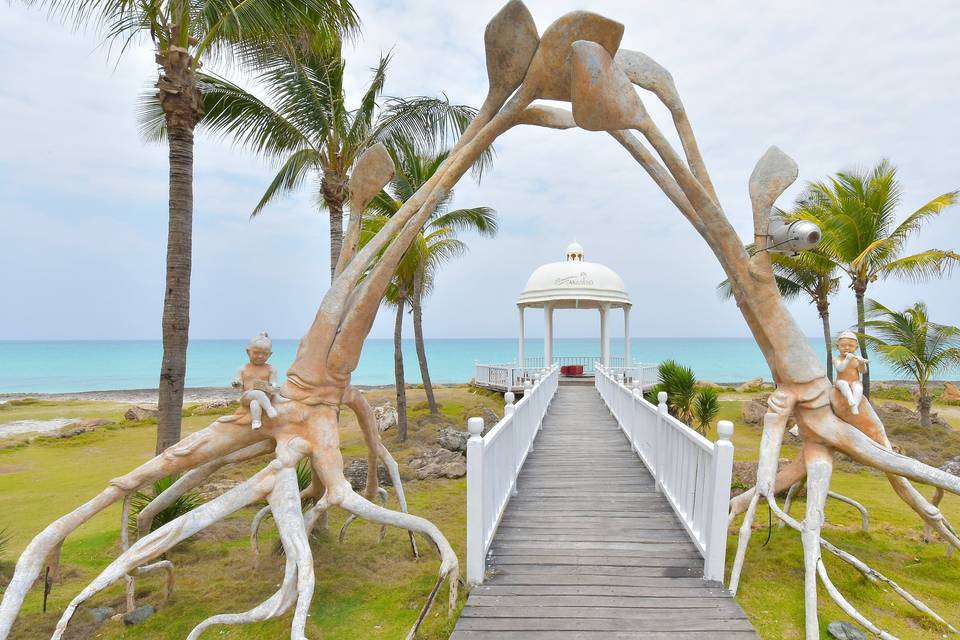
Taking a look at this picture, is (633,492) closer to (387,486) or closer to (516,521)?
(516,521)

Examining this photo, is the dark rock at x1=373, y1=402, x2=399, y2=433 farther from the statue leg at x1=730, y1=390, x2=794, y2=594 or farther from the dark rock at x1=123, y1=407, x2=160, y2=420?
the statue leg at x1=730, y1=390, x2=794, y2=594

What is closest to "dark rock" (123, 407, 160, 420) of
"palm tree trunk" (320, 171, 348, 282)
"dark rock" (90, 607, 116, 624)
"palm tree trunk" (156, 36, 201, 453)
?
"palm tree trunk" (320, 171, 348, 282)

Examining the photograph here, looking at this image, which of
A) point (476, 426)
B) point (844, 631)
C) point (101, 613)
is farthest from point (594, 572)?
point (101, 613)

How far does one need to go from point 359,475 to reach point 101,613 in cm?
429

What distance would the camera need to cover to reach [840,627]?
3949mm

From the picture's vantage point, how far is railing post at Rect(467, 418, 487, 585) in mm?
4488

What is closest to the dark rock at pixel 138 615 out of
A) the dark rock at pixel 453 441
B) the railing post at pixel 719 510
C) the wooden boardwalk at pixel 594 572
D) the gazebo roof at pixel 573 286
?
the wooden boardwalk at pixel 594 572

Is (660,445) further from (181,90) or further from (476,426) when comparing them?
(181,90)

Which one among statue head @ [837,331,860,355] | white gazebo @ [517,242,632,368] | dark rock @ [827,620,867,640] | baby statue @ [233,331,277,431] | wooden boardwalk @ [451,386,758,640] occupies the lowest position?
dark rock @ [827,620,867,640]

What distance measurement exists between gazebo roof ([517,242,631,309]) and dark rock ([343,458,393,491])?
11.0 metres

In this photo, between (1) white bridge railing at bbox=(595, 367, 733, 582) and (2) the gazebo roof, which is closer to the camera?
(1) white bridge railing at bbox=(595, 367, 733, 582)

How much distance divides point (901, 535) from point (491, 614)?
583 cm

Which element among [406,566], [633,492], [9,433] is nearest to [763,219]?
[633,492]

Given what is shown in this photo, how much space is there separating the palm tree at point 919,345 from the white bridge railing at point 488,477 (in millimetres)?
12603
